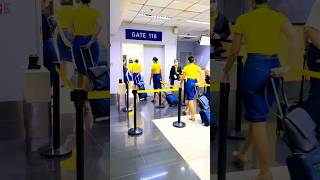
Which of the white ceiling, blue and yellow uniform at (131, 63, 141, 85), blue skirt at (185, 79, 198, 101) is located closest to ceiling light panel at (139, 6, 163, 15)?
the white ceiling

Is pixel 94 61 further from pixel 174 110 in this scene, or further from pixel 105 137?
pixel 174 110

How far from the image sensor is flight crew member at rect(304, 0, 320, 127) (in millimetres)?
1628

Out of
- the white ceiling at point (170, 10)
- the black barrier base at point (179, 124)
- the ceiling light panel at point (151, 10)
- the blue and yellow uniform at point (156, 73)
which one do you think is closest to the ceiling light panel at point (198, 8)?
the white ceiling at point (170, 10)

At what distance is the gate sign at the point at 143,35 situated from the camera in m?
10.9

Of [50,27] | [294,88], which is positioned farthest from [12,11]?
[294,88]

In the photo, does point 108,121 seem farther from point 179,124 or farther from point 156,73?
point 156,73

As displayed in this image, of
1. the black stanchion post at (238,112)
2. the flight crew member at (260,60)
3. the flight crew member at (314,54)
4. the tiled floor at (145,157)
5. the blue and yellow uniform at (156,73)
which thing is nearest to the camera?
the flight crew member at (314,54)

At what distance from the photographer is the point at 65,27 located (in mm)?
2252

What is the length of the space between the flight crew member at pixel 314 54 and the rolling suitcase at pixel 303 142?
6cm

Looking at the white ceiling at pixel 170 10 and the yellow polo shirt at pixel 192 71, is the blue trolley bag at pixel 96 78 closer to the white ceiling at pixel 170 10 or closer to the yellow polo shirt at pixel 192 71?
the yellow polo shirt at pixel 192 71

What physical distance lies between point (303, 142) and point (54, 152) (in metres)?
2.57

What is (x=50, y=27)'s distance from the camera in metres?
2.40

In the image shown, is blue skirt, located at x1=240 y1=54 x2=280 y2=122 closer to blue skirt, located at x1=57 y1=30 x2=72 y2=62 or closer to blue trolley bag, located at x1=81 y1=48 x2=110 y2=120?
blue trolley bag, located at x1=81 y1=48 x2=110 y2=120

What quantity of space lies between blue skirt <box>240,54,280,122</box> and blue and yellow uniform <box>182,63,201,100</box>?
4.48 metres
